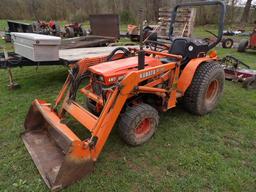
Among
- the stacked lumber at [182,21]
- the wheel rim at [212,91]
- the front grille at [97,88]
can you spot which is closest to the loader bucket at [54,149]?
the front grille at [97,88]

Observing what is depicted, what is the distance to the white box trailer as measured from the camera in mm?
3822

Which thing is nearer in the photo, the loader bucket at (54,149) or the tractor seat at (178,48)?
the loader bucket at (54,149)

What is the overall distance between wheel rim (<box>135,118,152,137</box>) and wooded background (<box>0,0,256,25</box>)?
17597 millimetres

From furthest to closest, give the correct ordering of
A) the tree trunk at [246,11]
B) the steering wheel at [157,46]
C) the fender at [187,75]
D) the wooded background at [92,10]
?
the wooded background at [92,10], the tree trunk at [246,11], the steering wheel at [157,46], the fender at [187,75]

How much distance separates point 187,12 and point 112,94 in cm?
891

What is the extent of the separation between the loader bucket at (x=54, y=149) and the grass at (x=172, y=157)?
11cm

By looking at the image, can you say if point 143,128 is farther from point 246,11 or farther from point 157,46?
point 246,11

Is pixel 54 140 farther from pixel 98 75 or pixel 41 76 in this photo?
pixel 41 76

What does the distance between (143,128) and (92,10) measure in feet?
78.4

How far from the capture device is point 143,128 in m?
2.95

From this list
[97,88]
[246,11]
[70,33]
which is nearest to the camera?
[97,88]

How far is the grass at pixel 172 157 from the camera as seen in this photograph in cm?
235

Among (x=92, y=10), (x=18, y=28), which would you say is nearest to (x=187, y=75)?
(x=18, y=28)

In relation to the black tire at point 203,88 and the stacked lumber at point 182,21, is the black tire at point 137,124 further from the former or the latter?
the stacked lumber at point 182,21
